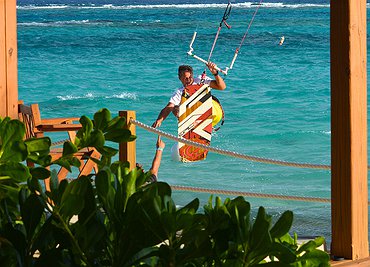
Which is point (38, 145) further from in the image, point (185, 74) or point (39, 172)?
point (185, 74)

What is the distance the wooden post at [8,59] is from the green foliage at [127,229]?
26.9 inches

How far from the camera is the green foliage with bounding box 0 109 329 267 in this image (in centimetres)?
110

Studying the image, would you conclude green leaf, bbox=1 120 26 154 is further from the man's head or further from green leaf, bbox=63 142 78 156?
the man's head

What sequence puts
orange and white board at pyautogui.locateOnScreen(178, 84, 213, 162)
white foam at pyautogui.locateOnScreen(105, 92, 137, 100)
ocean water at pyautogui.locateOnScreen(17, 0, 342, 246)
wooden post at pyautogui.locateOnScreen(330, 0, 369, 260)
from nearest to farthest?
wooden post at pyautogui.locateOnScreen(330, 0, 369, 260), orange and white board at pyautogui.locateOnScreen(178, 84, 213, 162), ocean water at pyautogui.locateOnScreen(17, 0, 342, 246), white foam at pyautogui.locateOnScreen(105, 92, 137, 100)

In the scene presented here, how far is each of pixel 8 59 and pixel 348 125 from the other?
1434 mm

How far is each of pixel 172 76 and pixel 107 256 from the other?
59.1 feet

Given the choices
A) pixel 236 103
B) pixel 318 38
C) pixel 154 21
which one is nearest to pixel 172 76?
pixel 236 103

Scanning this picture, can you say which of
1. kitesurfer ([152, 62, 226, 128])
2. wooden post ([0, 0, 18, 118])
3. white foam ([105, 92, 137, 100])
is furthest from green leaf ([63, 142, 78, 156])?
white foam ([105, 92, 137, 100])

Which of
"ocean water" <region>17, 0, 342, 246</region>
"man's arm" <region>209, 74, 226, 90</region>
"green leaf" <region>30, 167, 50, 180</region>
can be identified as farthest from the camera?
"ocean water" <region>17, 0, 342, 246</region>

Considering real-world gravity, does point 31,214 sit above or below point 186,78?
above

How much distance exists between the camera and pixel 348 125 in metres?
2.97

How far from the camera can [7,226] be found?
112 cm

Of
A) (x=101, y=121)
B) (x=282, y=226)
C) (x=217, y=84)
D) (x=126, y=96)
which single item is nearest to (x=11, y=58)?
(x=101, y=121)

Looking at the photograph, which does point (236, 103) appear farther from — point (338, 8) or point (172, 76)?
point (338, 8)
